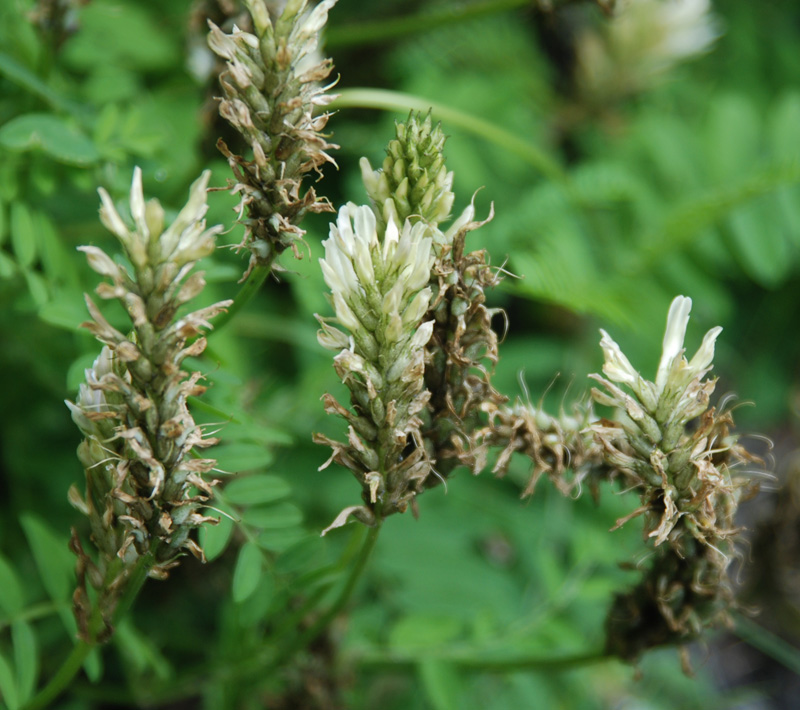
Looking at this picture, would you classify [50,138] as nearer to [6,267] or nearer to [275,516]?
[6,267]

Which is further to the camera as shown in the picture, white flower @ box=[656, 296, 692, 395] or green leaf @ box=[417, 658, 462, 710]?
green leaf @ box=[417, 658, 462, 710]

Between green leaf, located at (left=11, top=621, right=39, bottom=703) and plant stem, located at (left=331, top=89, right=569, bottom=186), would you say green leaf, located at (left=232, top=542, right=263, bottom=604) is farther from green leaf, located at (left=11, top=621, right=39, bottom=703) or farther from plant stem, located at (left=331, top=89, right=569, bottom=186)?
plant stem, located at (left=331, top=89, right=569, bottom=186)

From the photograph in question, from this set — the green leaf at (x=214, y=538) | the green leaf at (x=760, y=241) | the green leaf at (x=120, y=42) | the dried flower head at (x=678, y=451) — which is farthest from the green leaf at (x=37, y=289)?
the green leaf at (x=760, y=241)

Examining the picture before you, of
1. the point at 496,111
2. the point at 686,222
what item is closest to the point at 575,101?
the point at 496,111

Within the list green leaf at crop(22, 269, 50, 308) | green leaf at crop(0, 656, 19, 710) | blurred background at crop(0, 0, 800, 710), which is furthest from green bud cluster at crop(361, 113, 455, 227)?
green leaf at crop(0, 656, 19, 710)

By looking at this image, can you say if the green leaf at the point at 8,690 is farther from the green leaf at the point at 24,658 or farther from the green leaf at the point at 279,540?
the green leaf at the point at 279,540

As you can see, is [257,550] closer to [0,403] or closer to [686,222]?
[0,403]

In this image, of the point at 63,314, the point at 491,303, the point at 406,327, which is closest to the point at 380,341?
the point at 406,327
